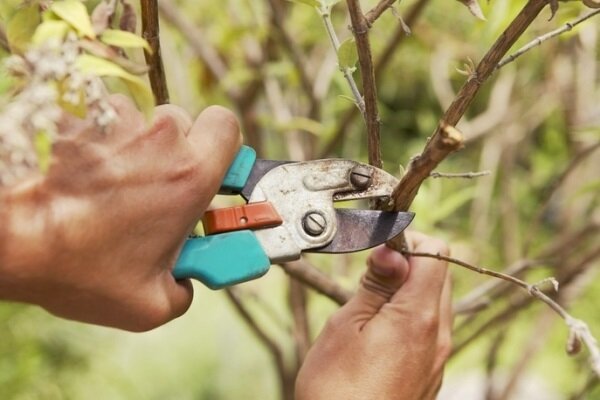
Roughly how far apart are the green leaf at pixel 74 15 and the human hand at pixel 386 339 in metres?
0.39

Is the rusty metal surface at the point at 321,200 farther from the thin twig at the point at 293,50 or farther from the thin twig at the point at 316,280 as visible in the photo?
the thin twig at the point at 293,50

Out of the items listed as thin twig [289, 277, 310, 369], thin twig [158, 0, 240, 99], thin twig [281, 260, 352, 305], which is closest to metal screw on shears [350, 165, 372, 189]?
thin twig [281, 260, 352, 305]

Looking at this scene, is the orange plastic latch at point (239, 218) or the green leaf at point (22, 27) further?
the orange plastic latch at point (239, 218)

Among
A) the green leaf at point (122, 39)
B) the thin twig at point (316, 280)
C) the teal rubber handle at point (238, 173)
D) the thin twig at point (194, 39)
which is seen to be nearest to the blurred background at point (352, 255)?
the thin twig at point (194, 39)

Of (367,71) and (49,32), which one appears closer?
(49,32)

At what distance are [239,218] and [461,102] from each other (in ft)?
0.64

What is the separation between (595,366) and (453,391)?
4.20ft

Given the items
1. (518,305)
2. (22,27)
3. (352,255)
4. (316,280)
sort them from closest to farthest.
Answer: (22,27)
(316,280)
(518,305)
(352,255)

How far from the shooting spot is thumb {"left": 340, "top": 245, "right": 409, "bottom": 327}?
778 millimetres

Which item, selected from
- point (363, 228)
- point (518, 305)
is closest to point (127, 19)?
point (363, 228)

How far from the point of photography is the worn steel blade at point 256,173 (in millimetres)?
692

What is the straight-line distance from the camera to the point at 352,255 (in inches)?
59.8

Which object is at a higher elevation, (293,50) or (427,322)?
(293,50)

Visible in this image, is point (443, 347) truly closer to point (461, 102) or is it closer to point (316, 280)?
point (316, 280)
